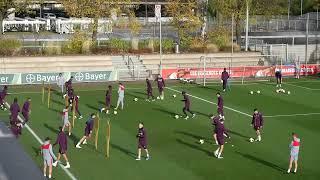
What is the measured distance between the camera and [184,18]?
6022 cm

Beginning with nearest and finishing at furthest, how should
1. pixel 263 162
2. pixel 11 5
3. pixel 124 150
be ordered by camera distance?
pixel 263 162, pixel 124 150, pixel 11 5

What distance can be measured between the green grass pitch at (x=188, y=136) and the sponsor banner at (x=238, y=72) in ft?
17.9

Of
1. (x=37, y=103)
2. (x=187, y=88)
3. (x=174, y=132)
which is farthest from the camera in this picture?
(x=187, y=88)

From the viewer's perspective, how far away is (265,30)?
75625mm

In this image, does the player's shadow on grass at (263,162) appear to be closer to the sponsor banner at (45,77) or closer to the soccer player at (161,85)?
the soccer player at (161,85)

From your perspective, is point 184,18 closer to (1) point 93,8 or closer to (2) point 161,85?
(1) point 93,8

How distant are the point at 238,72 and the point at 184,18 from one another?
11.8 m

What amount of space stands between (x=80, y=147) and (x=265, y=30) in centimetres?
5361

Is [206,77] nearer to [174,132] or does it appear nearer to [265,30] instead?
[174,132]

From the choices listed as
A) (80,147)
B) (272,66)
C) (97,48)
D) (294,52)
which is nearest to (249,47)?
(294,52)

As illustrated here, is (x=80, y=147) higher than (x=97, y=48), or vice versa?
(x=97, y=48)

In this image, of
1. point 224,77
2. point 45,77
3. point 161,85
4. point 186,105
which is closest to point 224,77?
point 224,77

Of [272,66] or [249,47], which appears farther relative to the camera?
[249,47]

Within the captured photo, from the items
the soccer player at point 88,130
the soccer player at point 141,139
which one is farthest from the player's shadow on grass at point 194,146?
the soccer player at point 88,130
